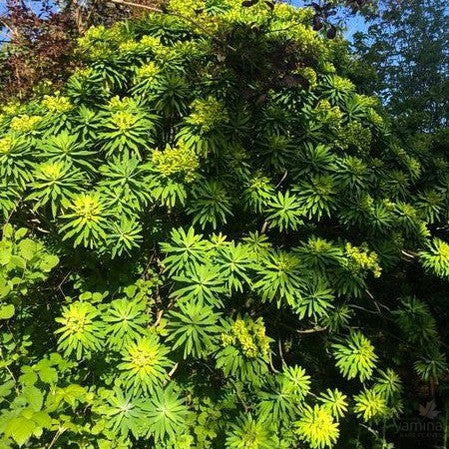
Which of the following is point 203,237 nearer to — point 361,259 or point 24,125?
point 361,259

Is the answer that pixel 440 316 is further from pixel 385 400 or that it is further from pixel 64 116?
pixel 64 116

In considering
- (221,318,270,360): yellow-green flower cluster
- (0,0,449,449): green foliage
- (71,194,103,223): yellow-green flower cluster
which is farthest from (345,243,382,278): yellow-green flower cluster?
(71,194,103,223): yellow-green flower cluster

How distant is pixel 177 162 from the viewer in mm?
2438

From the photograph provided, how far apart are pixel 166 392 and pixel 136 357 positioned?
11.5 inches

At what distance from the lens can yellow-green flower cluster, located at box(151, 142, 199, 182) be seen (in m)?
2.44

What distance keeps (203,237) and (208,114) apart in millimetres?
697

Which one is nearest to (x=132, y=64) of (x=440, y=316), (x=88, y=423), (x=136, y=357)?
(x=136, y=357)

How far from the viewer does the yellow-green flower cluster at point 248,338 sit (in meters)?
2.40

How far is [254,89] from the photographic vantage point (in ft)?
9.00

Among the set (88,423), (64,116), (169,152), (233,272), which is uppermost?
(64,116)

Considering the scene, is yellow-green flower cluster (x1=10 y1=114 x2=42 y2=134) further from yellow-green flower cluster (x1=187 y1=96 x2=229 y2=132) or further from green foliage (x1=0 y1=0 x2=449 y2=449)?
yellow-green flower cluster (x1=187 y1=96 x2=229 y2=132)

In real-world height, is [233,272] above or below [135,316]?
above

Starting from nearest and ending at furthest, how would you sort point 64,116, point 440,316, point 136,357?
1. point 136,357
2. point 64,116
3. point 440,316

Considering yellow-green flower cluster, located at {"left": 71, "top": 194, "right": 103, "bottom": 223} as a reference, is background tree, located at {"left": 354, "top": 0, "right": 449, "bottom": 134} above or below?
above
